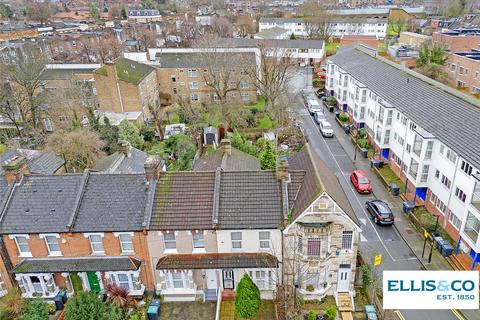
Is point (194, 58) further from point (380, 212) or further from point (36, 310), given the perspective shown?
point (36, 310)

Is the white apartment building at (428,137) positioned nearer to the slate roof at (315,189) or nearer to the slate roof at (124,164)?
the slate roof at (315,189)

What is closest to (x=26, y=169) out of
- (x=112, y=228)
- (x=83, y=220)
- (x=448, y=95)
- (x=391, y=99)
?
(x=83, y=220)

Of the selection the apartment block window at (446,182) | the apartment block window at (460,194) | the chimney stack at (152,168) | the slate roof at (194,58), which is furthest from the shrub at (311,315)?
the slate roof at (194,58)

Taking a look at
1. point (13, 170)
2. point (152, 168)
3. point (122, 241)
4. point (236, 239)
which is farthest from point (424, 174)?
point (13, 170)

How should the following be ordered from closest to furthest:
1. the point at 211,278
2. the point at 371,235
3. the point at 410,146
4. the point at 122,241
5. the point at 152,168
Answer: the point at 122,241 < the point at 211,278 < the point at 152,168 < the point at 371,235 < the point at 410,146

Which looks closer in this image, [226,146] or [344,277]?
[344,277]

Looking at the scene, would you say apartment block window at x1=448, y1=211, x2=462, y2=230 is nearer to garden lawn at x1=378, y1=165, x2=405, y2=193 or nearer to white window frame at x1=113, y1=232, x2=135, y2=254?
garden lawn at x1=378, y1=165, x2=405, y2=193

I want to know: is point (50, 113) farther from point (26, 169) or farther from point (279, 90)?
point (279, 90)
